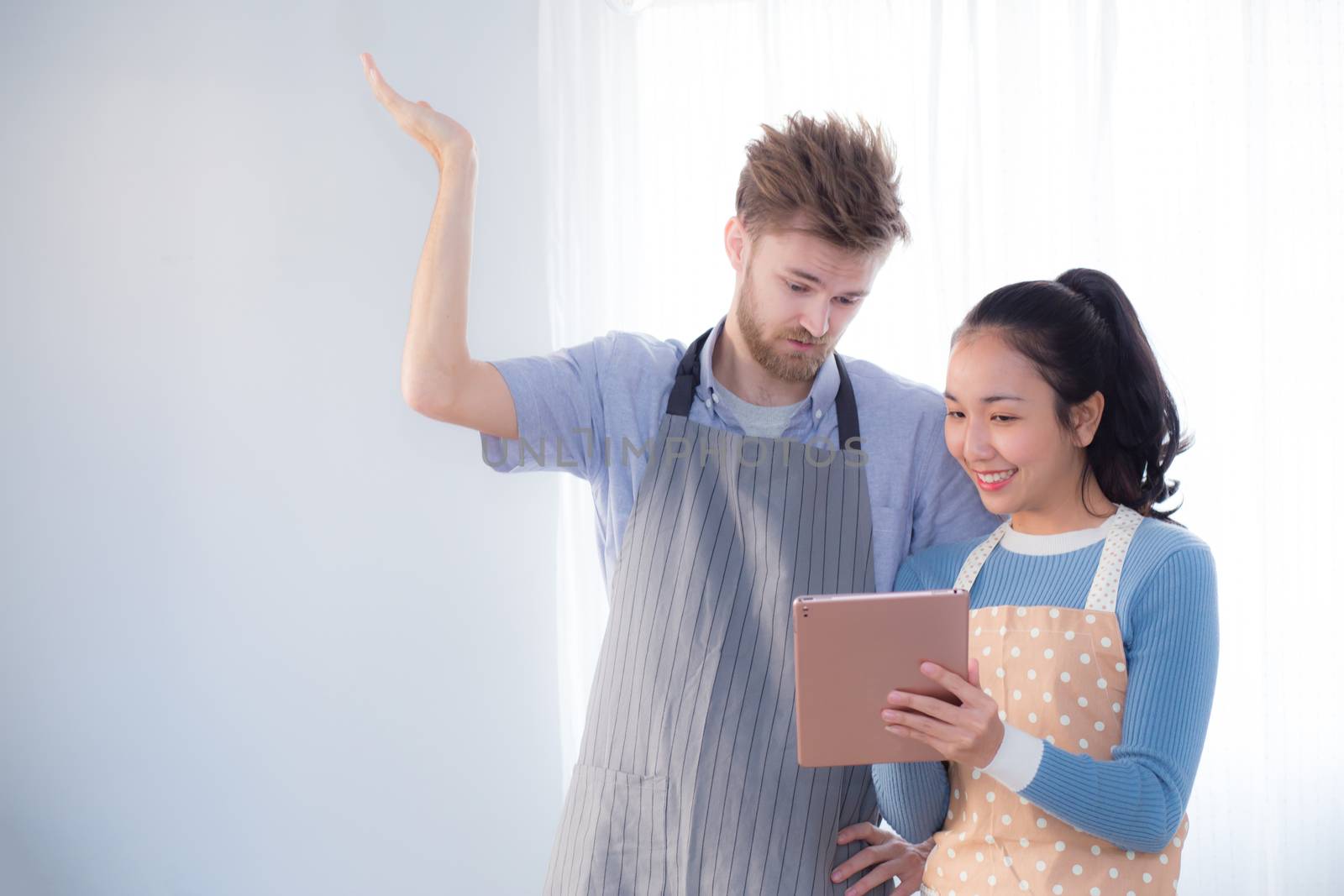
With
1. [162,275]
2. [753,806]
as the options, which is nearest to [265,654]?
[162,275]

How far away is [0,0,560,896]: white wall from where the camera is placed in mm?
2408

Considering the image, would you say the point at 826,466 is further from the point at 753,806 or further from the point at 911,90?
the point at 911,90

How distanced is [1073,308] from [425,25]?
1.73 metres

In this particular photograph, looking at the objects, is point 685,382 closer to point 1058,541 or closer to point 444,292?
point 444,292

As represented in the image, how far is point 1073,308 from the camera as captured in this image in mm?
1245

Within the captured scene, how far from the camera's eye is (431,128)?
1.27 meters

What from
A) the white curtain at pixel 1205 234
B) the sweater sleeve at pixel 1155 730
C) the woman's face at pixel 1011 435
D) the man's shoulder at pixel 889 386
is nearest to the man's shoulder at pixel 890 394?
the man's shoulder at pixel 889 386

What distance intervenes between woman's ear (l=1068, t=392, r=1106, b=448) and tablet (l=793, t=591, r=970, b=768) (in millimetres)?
307

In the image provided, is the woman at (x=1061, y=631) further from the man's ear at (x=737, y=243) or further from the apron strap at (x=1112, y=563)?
the man's ear at (x=737, y=243)

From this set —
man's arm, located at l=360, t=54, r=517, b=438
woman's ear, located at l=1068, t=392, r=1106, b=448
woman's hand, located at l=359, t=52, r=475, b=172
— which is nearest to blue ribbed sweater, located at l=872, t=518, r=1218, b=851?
woman's ear, located at l=1068, t=392, r=1106, b=448

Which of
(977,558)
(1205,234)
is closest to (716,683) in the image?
(977,558)

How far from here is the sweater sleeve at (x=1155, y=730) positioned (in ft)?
3.46

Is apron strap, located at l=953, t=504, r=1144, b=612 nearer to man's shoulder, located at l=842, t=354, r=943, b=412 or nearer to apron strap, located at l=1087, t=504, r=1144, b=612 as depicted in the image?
apron strap, located at l=1087, t=504, r=1144, b=612

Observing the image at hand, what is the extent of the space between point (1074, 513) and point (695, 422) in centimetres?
46
